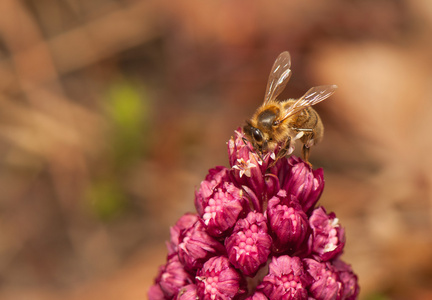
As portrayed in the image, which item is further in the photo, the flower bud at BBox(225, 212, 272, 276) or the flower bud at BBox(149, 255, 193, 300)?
the flower bud at BBox(149, 255, 193, 300)

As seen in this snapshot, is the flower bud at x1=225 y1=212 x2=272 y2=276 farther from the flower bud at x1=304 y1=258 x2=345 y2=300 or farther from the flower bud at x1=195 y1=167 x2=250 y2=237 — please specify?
the flower bud at x1=304 y1=258 x2=345 y2=300

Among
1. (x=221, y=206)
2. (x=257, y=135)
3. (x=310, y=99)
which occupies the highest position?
(x=310, y=99)

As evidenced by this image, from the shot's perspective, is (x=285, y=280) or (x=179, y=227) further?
(x=179, y=227)

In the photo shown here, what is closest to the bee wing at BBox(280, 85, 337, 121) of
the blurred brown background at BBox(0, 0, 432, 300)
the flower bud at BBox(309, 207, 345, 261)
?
the flower bud at BBox(309, 207, 345, 261)

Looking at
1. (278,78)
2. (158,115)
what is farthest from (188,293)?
(158,115)

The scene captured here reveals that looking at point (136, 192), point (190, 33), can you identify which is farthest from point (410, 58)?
point (136, 192)

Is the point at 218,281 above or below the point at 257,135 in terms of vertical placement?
below

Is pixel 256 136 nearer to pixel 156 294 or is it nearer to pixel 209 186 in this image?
pixel 209 186
